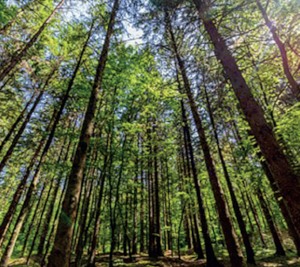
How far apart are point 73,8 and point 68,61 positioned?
A: 4113 mm

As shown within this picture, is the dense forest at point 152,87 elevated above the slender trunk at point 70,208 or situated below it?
above

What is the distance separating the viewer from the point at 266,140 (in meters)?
3.66

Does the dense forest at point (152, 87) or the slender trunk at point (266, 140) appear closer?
the slender trunk at point (266, 140)

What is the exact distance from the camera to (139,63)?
29.8 feet

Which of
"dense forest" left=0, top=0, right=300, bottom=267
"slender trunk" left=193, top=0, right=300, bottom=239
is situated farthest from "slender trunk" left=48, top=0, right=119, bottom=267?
"slender trunk" left=193, top=0, right=300, bottom=239

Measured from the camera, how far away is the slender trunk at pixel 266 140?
3.14 meters

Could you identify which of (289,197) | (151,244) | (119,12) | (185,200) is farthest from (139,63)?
(151,244)

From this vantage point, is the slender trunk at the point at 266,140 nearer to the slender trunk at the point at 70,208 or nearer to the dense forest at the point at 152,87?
the dense forest at the point at 152,87

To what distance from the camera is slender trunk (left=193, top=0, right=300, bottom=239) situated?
124 inches

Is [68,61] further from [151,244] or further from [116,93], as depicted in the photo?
[151,244]

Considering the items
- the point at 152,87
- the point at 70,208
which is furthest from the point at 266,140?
the point at 152,87

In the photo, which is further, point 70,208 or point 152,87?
point 152,87

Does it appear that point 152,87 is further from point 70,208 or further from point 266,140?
point 70,208

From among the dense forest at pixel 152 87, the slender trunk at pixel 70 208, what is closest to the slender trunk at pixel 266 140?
the dense forest at pixel 152 87
